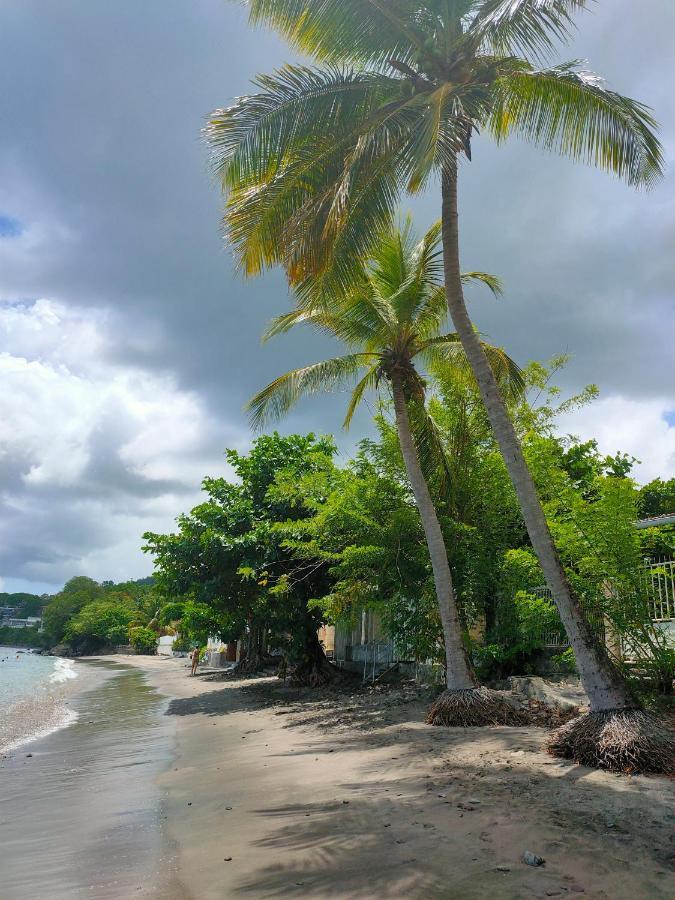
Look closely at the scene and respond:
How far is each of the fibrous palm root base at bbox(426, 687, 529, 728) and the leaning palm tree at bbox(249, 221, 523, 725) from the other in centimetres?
145

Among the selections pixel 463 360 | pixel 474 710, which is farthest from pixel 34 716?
pixel 463 360

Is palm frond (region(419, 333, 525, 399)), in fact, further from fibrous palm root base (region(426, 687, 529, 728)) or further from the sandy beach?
the sandy beach

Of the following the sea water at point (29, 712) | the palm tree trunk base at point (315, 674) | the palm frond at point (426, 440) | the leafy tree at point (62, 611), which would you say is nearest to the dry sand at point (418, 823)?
the palm frond at point (426, 440)

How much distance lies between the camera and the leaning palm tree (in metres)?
11.7

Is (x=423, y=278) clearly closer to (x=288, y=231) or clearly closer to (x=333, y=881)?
(x=288, y=231)

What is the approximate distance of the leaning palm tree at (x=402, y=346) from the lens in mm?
11680

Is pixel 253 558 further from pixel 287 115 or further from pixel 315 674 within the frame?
pixel 287 115

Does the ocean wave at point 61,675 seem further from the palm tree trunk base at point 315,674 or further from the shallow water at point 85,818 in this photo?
the shallow water at point 85,818

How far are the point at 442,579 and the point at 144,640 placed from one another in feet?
253

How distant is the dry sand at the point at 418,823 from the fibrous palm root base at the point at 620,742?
0.24 m

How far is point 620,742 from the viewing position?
20.2ft

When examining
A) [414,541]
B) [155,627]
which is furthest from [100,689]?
[155,627]

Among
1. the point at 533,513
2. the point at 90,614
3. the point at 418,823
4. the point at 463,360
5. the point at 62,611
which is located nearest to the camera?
the point at 418,823

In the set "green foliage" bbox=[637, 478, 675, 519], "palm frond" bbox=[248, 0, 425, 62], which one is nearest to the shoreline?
"palm frond" bbox=[248, 0, 425, 62]
